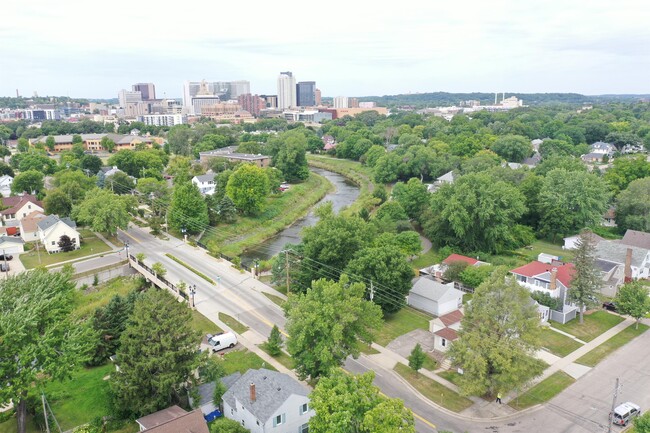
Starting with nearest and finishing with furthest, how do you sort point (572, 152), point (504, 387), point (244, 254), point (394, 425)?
point (394, 425) < point (504, 387) < point (244, 254) < point (572, 152)

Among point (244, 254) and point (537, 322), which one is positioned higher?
point (537, 322)

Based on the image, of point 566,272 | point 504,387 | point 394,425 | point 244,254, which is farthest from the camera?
point 244,254

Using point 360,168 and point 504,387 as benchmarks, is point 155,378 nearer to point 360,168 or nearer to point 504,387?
point 504,387

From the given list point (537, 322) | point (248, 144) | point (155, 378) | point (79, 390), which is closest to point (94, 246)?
point (79, 390)

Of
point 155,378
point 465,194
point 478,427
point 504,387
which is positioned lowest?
point 478,427

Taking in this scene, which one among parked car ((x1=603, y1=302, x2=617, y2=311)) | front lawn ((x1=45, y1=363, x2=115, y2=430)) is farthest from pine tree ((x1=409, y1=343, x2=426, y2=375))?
parked car ((x1=603, y1=302, x2=617, y2=311))

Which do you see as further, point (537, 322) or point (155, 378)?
point (537, 322)

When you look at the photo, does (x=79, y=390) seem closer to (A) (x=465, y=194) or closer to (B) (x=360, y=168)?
(A) (x=465, y=194)
